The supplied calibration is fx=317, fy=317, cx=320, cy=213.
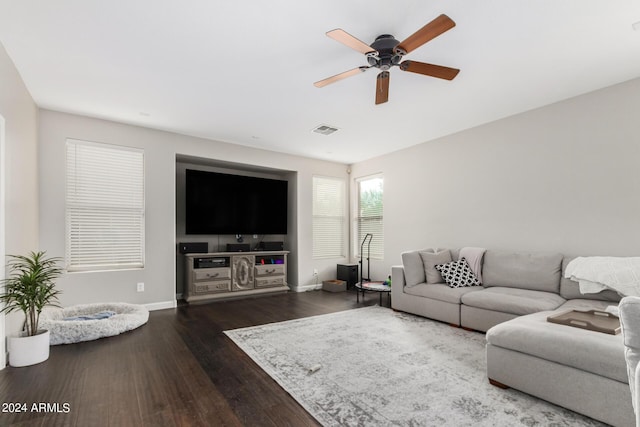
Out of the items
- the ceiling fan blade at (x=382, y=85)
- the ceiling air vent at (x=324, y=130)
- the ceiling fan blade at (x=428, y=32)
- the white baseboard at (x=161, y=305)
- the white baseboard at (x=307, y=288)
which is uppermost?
the ceiling air vent at (x=324, y=130)

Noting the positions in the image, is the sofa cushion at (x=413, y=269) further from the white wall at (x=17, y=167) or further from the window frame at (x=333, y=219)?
the white wall at (x=17, y=167)

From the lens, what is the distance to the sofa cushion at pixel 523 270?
11.5 ft

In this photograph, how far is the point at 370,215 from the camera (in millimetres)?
6484

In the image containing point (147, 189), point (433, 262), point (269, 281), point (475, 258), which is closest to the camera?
point (475, 258)

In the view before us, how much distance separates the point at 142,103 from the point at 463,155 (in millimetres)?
4388

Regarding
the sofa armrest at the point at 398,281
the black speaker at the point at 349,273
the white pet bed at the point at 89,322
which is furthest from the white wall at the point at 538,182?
the white pet bed at the point at 89,322

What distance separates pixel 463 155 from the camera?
478cm

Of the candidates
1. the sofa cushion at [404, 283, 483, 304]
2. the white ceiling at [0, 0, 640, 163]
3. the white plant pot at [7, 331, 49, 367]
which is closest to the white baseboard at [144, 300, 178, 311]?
the white plant pot at [7, 331, 49, 367]

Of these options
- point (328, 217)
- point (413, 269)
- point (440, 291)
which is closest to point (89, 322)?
point (413, 269)

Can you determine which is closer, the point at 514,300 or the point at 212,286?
the point at 514,300

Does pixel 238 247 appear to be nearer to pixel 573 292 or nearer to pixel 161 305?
pixel 161 305

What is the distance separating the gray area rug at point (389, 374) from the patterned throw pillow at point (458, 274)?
0.59 metres

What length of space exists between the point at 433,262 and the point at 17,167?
4.73m

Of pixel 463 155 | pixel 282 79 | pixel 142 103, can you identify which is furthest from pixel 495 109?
pixel 142 103
